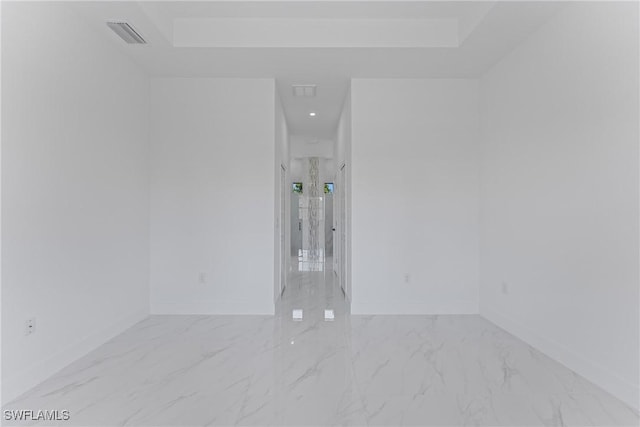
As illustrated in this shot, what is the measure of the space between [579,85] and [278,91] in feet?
10.5

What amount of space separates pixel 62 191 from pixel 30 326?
95cm

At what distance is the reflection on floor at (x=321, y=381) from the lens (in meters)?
2.14

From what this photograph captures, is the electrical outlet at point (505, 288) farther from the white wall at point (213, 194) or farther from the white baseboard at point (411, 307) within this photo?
the white wall at point (213, 194)

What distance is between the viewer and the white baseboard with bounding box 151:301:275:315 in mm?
4344

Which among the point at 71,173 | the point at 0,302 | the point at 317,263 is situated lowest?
the point at 317,263

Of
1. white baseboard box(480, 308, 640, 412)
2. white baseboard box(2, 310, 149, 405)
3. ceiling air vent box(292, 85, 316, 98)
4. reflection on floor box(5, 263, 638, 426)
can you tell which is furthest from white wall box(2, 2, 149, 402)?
white baseboard box(480, 308, 640, 412)

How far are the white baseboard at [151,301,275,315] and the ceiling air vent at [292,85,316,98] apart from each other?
257 centimetres

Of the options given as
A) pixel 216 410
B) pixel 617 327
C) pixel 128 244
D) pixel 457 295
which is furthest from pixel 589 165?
pixel 128 244

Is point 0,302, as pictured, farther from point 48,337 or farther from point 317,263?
point 317,263

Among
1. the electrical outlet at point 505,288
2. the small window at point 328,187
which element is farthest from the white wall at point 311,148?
the electrical outlet at point 505,288

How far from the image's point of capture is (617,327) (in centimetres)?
245

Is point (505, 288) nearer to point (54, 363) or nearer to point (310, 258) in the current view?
point (54, 363)

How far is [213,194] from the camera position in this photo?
439 cm

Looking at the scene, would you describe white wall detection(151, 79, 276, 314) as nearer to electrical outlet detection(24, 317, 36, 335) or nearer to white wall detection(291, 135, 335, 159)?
electrical outlet detection(24, 317, 36, 335)
